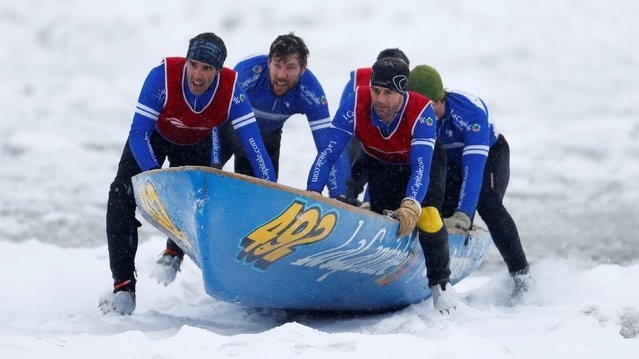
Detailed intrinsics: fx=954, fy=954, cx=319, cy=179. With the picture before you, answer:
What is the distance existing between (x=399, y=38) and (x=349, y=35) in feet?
4.46

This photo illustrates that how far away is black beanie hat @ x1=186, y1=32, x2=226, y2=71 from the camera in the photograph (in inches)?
204

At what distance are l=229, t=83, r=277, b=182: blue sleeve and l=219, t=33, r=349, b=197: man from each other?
60 centimetres

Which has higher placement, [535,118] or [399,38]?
[399,38]

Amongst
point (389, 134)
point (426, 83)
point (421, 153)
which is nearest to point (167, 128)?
Result: point (389, 134)

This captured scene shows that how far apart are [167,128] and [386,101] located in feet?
4.38

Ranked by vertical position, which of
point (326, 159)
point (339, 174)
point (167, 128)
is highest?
point (167, 128)

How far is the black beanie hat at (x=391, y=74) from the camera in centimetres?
521

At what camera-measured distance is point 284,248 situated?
15.9 feet

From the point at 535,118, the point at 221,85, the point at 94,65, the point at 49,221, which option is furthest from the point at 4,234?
the point at 94,65

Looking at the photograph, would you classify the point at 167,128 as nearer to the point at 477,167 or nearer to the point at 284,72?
the point at 284,72

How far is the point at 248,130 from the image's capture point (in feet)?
18.2

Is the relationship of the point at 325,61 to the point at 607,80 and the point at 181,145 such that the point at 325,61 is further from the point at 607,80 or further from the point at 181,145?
the point at 181,145

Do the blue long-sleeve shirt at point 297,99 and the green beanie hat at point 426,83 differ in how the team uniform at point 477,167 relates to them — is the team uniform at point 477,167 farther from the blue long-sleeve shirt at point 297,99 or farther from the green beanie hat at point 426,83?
the blue long-sleeve shirt at point 297,99

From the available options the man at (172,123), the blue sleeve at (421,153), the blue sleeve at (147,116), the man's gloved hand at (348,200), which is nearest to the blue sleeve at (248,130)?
the man at (172,123)
